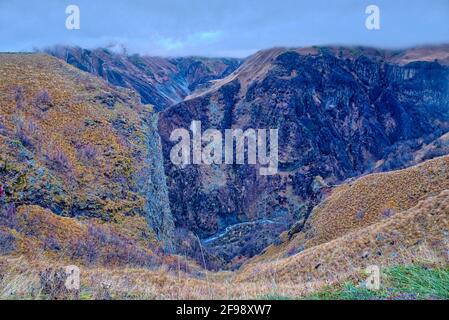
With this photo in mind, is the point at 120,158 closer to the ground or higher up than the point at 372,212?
higher up

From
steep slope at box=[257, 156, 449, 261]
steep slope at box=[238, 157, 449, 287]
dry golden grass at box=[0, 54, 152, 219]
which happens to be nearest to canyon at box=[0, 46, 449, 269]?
dry golden grass at box=[0, 54, 152, 219]

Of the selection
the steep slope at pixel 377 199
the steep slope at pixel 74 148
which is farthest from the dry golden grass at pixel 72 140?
the steep slope at pixel 377 199

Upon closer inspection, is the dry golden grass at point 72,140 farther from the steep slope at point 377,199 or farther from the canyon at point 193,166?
the steep slope at point 377,199

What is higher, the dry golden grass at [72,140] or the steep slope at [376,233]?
the dry golden grass at [72,140]

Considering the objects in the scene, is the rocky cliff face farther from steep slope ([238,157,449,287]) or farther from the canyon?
steep slope ([238,157,449,287])

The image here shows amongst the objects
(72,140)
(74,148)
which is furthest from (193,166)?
(74,148)

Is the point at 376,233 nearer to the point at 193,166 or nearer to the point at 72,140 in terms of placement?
the point at 72,140
